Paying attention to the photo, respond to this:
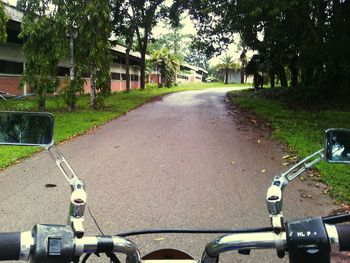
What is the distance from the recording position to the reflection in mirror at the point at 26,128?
2.38 meters

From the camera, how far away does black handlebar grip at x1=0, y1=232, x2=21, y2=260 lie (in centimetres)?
147

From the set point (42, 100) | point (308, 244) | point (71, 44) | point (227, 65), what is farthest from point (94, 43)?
point (227, 65)

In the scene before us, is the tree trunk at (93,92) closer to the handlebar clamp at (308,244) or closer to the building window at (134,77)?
the handlebar clamp at (308,244)

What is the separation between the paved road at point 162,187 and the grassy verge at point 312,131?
42cm

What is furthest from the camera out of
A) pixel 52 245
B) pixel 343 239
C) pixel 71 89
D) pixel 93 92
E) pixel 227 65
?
pixel 227 65

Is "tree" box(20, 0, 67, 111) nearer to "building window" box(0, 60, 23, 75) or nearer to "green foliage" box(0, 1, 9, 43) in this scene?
"green foliage" box(0, 1, 9, 43)

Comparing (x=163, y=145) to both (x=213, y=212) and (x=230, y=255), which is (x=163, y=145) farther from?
(x=230, y=255)

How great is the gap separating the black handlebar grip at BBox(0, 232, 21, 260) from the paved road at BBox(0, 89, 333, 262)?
3.36 meters

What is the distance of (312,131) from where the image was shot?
1388cm

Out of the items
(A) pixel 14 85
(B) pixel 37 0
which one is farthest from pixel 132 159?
(A) pixel 14 85

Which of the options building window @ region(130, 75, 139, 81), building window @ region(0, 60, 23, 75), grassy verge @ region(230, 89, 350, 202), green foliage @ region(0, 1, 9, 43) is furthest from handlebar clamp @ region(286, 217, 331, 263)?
building window @ region(130, 75, 139, 81)

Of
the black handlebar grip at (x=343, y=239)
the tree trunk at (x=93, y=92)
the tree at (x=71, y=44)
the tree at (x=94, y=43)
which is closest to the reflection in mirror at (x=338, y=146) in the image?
the black handlebar grip at (x=343, y=239)

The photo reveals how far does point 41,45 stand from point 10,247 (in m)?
18.4

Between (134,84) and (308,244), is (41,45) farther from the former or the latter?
(134,84)
